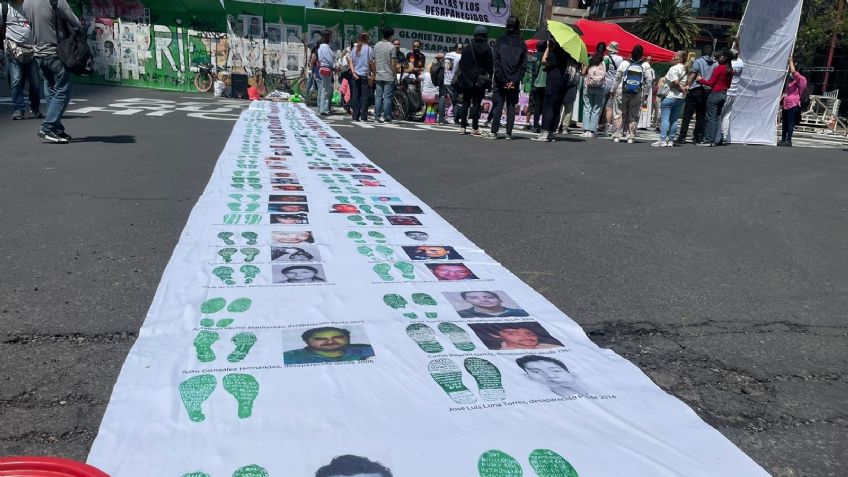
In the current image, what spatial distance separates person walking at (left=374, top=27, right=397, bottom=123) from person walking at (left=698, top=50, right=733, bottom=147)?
5.85 metres

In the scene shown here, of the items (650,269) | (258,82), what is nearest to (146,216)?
(650,269)

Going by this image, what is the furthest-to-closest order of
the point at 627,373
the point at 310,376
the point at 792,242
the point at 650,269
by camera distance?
the point at 792,242
the point at 650,269
the point at 627,373
the point at 310,376

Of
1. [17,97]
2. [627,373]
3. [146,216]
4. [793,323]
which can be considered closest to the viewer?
[627,373]

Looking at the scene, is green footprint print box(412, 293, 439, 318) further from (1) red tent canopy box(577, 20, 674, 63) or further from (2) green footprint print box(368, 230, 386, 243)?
(1) red tent canopy box(577, 20, 674, 63)

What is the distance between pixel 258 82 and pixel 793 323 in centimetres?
1799

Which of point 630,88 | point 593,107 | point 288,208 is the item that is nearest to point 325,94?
point 593,107

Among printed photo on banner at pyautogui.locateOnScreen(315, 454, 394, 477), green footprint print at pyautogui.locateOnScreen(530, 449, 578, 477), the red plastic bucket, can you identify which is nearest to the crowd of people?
green footprint print at pyautogui.locateOnScreen(530, 449, 578, 477)

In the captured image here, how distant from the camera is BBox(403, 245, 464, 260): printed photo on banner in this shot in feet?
12.1

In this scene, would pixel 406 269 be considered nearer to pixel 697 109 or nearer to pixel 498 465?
pixel 498 465

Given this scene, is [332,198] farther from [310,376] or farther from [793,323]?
[793,323]

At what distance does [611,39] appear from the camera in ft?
54.0

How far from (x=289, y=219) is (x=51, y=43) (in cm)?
473

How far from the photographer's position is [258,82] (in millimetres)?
19031

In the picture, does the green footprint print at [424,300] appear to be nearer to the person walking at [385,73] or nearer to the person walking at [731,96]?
the person walking at [385,73]
